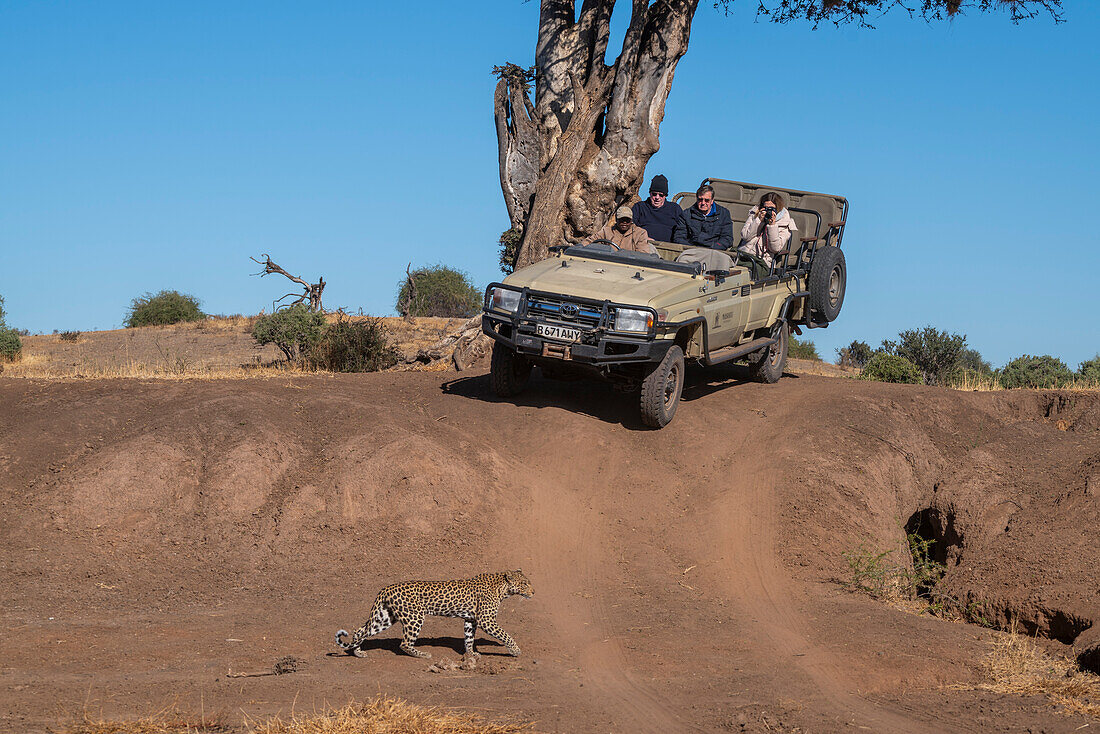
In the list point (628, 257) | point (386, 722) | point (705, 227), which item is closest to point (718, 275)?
point (628, 257)

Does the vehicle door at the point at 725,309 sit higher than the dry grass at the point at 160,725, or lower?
higher

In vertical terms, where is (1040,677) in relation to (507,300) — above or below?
below

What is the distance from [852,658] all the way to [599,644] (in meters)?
1.87

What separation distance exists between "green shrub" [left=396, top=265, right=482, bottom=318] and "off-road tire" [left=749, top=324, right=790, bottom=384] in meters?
22.0

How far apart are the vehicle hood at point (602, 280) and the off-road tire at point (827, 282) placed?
126 inches

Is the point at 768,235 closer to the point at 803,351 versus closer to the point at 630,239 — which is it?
the point at 630,239

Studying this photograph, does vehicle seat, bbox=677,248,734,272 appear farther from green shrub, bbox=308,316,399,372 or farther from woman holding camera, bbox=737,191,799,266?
green shrub, bbox=308,316,399,372

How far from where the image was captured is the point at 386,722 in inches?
228

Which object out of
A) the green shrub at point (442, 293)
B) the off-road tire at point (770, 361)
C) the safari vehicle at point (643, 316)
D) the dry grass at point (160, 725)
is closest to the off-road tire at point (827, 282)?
the safari vehicle at point (643, 316)

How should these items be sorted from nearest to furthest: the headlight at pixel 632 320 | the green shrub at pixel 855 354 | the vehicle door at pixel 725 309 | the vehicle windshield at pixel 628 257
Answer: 1. the headlight at pixel 632 320
2. the vehicle door at pixel 725 309
3. the vehicle windshield at pixel 628 257
4. the green shrub at pixel 855 354

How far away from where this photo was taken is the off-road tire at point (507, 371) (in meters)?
12.2

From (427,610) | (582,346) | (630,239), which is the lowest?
(427,610)

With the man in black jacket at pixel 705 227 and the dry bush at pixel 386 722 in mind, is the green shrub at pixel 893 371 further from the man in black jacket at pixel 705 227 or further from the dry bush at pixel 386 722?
the dry bush at pixel 386 722

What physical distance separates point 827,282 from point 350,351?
7.18 m
